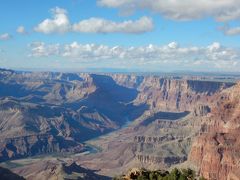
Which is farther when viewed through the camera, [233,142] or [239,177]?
[233,142]

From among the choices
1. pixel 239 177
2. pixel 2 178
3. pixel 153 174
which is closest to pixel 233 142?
pixel 239 177

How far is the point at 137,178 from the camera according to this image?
7194cm

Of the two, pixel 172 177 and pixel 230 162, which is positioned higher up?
pixel 172 177

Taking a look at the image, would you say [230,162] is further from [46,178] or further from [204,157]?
[46,178]

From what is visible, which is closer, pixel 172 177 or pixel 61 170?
pixel 172 177

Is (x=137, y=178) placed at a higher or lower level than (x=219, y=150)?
higher

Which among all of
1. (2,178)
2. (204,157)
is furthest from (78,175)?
(204,157)

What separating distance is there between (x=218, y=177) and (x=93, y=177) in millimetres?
48418

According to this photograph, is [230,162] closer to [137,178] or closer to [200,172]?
[200,172]

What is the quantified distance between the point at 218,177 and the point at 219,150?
38.3 ft

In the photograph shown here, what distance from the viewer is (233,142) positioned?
196 meters

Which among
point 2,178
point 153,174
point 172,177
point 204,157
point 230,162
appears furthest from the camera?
point 204,157

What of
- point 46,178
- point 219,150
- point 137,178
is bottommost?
point 46,178

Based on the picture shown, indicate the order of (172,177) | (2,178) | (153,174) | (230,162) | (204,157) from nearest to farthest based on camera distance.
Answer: (172,177), (153,174), (2,178), (230,162), (204,157)
